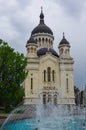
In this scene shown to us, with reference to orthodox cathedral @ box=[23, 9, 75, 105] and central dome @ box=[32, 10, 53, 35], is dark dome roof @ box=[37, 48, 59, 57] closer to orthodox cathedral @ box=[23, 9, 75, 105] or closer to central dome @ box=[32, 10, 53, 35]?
orthodox cathedral @ box=[23, 9, 75, 105]

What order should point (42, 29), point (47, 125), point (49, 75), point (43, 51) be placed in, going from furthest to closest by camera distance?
point (42, 29)
point (43, 51)
point (49, 75)
point (47, 125)

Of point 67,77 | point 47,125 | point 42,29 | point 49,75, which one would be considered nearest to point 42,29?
point 42,29

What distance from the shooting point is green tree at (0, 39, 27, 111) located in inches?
1112

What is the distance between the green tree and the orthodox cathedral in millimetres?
26331

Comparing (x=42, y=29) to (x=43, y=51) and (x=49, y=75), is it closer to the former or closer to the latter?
(x=43, y=51)

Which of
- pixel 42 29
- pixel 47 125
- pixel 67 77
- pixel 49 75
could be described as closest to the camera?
pixel 47 125

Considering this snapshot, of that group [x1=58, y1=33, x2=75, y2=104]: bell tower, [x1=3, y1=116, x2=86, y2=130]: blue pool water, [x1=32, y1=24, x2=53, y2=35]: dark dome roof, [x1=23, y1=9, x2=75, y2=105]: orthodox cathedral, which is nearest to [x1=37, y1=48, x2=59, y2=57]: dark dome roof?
[x1=23, y1=9, x2=75, y2=105]: orthodox cathedral

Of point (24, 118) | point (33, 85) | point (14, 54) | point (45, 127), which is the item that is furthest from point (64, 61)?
point (45, 127)

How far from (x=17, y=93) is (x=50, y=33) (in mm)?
35662

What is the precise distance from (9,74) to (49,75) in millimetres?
29337

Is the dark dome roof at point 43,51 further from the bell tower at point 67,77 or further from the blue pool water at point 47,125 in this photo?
the blue pool water at point 47,125

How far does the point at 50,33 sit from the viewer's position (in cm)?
6350

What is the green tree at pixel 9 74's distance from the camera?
28.2 metres

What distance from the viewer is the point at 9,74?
2866 cm
